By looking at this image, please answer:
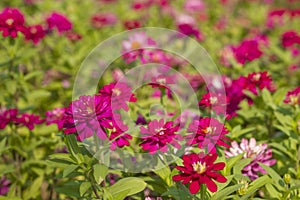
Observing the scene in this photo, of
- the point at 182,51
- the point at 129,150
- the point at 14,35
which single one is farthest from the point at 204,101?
the point at 182,51

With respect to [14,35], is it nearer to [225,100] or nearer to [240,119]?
[225,100]

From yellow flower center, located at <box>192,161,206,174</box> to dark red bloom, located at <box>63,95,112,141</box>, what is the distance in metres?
0.41

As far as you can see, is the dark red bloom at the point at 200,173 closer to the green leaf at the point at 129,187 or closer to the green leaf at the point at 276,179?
the green leaf at the point at 129,187

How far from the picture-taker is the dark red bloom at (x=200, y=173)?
1.63 m

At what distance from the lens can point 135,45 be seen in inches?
152

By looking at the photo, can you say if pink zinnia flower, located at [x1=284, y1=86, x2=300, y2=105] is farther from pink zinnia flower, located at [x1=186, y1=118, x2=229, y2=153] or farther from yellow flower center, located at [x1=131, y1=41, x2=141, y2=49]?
yellow flower center, located at [x1=131, y1=41, x2=141, y2=49]

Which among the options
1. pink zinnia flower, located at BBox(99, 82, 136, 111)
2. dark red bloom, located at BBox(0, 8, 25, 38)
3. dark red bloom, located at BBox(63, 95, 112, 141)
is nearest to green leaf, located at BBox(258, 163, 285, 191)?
pink zinnia flower, located at BBox(99, 82, 136, 111)

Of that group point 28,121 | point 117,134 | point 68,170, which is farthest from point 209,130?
point 28,121

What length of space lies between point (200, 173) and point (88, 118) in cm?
52

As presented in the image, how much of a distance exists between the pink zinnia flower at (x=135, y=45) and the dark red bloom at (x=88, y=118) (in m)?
1.72

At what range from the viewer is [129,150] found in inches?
88.4

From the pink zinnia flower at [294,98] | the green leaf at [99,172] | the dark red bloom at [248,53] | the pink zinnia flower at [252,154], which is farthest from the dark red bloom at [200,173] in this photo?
the dark red bloom at [248,53]

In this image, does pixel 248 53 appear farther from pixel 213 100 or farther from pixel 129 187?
pixel 129 187

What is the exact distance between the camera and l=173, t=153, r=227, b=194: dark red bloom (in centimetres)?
163
